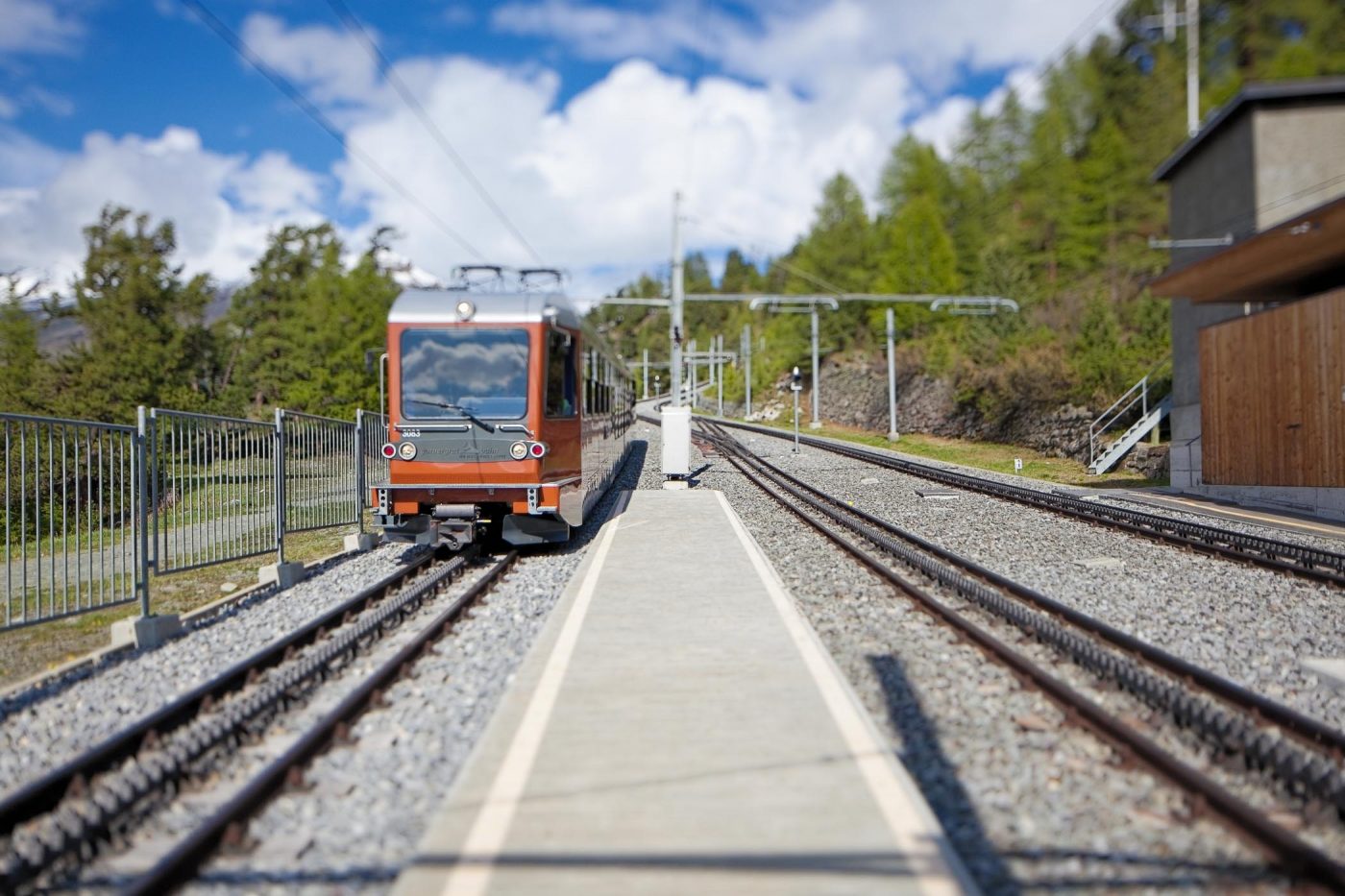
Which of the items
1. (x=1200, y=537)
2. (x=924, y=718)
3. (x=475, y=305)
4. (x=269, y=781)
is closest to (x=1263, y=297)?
(x=1200, y=537)

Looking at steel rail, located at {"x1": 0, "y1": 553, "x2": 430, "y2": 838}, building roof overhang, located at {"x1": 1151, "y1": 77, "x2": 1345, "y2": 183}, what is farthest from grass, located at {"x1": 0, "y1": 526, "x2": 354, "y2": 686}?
building roof overhang, located at {"x1": 1151, "y1": 77, "x2": 1345, "y2": 183}

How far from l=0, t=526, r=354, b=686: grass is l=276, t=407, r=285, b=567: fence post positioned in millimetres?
919

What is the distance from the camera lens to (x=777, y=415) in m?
71.9

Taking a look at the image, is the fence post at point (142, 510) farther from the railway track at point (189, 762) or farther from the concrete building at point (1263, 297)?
the concrete building at point (1263, 297)

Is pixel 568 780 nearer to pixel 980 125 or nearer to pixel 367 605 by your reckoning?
pixel 367 605

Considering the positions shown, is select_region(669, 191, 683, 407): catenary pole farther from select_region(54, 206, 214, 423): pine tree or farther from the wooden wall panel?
Answer: select_region(54, 206, 214, 423): pine tree

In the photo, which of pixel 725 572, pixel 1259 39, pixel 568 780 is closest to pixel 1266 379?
pixel 1259 39

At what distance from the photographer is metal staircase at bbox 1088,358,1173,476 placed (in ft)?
92.3

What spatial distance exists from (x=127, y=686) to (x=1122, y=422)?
31.1 m

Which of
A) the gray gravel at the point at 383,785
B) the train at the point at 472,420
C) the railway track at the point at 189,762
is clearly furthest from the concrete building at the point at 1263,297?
the railway track at the point at 189,762

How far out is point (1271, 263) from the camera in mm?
19062

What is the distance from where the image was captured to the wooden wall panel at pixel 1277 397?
16484mm

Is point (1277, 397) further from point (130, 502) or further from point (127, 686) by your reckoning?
point (127, 686)

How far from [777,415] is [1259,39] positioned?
2253 inches
